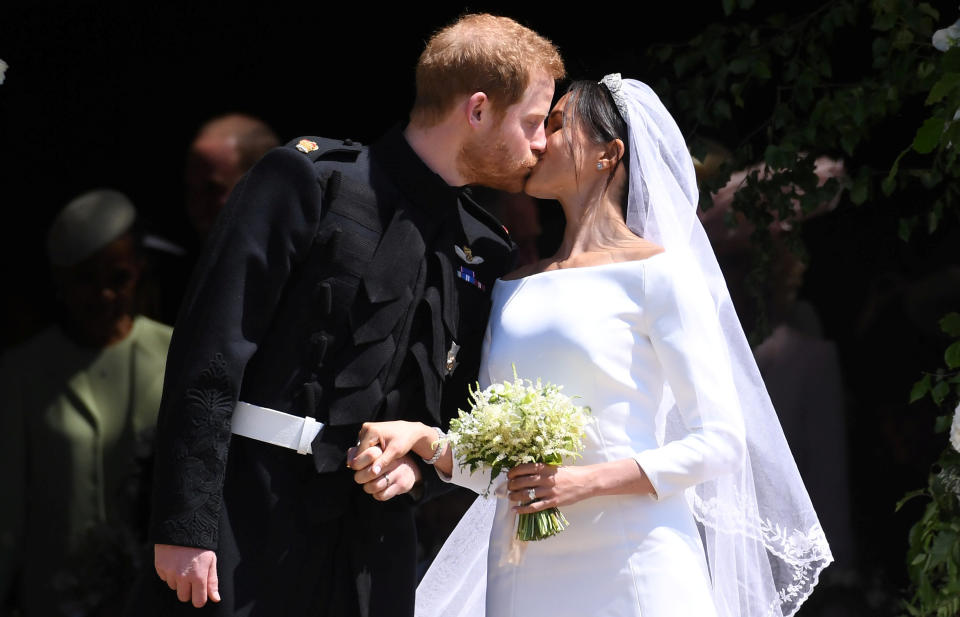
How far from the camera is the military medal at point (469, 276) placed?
2.96 m

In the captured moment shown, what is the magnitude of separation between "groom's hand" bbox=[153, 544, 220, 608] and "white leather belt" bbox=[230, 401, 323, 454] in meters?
0.27

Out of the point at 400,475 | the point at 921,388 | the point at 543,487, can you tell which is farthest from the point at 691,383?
the point at 921,388

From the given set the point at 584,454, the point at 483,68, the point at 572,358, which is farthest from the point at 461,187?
the point at 584,454

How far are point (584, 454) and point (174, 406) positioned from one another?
929 mm

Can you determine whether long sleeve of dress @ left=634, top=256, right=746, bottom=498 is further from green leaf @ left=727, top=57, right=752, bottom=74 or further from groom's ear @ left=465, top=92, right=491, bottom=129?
green leaf @ left=727, top=57, right=752, bottom=74

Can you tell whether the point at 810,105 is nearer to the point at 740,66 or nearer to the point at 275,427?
the point at 740,66

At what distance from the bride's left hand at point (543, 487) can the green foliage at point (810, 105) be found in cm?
151

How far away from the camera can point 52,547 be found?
4.50m

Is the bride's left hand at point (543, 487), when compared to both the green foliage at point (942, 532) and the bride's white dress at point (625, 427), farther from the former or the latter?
the green foliage at point (942, 532)

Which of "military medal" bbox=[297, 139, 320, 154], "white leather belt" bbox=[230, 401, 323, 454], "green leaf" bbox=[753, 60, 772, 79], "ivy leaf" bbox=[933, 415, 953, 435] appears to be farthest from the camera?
"green leaf" bbox=[753, 60, 772, 79]

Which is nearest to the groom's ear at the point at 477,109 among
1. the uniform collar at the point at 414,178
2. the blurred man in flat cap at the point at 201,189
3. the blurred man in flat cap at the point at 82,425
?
the uniform collar at the point at 414,178

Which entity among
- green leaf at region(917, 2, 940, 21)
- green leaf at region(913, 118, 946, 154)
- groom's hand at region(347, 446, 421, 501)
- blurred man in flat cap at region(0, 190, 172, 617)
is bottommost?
blurred man in flat cap at region(0, 190, 172, 617)

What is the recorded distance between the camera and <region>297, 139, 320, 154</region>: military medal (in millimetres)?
2768

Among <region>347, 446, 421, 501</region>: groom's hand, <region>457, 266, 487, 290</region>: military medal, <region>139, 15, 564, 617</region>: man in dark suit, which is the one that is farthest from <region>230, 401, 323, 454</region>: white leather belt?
<region>457, 266, 487, 290</region>: military medal
